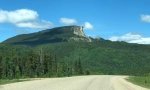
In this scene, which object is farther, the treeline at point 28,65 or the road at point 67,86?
the treeline at point 28,65

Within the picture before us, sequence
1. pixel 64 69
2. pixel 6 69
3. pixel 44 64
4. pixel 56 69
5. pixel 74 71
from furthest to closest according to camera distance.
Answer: pixel 74 71
pixel 64 69
pixel 56 69
pixel 44 64
pixel 6 69

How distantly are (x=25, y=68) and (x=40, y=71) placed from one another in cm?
832

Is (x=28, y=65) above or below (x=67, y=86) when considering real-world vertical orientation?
above

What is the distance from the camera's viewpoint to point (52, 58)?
148 metres

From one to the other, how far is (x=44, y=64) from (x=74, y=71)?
3581 cm

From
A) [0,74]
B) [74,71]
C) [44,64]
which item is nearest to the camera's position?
[0,74]

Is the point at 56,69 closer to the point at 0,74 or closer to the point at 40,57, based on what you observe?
the point at 40,57

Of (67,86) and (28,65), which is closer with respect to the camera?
(67,86)

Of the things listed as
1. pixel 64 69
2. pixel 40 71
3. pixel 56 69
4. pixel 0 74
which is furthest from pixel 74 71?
pixel 0 74

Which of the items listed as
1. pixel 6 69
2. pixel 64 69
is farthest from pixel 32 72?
pixel 64 69

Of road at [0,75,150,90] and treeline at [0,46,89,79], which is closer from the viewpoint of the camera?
road at [0,75,150,90]

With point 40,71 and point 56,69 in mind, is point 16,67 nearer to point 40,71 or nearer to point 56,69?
point 40,71

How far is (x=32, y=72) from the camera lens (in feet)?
427

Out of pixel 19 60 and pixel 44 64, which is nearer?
pixel 19 60
